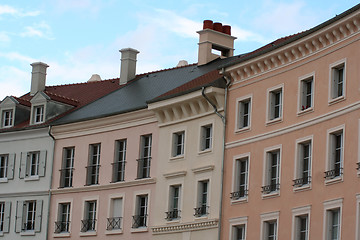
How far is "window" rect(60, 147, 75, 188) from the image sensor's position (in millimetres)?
58656

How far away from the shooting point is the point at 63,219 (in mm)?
58469

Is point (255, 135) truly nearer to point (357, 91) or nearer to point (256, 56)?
point (256, 56)

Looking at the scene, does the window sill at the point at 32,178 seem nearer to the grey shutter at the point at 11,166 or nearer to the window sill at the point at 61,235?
the grey shutter at the point at 11,166

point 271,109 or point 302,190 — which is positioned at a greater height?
point 271,109

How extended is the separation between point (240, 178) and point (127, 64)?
1930 centimetres

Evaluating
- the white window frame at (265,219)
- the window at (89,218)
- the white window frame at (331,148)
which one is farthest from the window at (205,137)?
the white window frame at (331,148)

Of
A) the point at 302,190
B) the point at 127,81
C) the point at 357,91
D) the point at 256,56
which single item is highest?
the point at 127,81

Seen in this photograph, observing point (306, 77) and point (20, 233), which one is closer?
point (306, 77)

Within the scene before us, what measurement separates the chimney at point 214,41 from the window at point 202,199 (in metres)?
11.0

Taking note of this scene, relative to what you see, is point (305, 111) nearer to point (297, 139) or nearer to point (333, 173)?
point (297, 139)

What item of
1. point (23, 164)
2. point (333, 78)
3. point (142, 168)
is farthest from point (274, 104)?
point (23, 164)

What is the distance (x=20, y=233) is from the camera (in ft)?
197

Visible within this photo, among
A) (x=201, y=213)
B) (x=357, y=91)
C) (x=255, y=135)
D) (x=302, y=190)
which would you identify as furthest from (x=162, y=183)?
(x=357, y=91)

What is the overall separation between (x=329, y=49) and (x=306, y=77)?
6.30 ft
